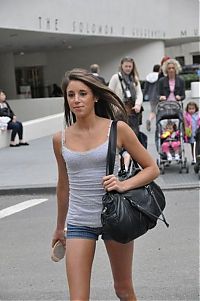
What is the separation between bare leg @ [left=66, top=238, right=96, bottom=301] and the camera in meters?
3.23

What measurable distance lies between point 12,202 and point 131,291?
18.9 ft

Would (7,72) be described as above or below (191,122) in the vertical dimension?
above

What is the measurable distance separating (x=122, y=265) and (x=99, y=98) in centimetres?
102

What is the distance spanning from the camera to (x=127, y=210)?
322 cm

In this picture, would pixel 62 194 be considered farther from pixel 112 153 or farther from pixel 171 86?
pixel 171 86

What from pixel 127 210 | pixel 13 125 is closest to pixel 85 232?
pixel 127 210

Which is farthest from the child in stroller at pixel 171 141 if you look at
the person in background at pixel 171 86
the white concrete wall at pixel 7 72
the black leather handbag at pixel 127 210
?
the white concrete wall at pixel 7 72

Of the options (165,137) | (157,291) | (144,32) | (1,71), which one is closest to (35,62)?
(1,71)

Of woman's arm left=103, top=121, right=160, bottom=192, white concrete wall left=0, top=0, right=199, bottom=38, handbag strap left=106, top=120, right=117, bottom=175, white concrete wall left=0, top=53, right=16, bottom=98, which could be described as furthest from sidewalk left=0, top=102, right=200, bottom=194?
white concrete wall left=0, top=53, right=16, bottom=98

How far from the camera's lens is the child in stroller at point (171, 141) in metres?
9.95

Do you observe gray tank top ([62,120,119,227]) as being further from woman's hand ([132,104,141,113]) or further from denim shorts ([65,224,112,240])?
woman's hand ([132,104,141,113])

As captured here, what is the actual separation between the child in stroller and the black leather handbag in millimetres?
6588

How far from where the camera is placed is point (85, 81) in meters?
3.46

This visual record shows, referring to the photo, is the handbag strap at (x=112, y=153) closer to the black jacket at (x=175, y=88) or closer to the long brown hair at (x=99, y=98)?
the long brown hair at (x=99, y=98)
